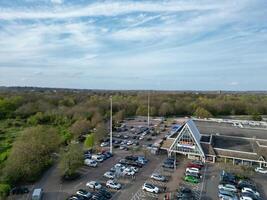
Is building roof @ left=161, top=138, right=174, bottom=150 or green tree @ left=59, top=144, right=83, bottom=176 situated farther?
building roof @ left=161, top=138, right=174, bottom=150

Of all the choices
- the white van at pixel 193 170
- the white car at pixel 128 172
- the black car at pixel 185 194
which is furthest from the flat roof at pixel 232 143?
the white car at pixel 128 172

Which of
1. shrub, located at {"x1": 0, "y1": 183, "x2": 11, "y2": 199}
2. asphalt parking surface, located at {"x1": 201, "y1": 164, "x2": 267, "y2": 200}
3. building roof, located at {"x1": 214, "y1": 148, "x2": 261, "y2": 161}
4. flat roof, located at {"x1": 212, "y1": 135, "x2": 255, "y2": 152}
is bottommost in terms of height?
asphalt parking surface, located at {"x1": 201, "y1": 164, "x2": 267, "y2": 200}

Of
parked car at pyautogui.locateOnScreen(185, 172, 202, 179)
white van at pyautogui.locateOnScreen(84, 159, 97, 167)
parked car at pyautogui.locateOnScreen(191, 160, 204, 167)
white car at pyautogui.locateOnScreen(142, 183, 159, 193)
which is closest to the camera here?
white car at pyautogui.locateOnScreen(142, 183, 159, 193)

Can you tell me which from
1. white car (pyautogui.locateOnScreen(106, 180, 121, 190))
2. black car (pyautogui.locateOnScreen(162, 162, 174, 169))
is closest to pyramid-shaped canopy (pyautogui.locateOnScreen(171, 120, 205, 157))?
black car (pyautogui.locateOnScreen(162, 162, 174, 169))

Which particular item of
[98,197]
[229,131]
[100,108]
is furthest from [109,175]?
[100,108]

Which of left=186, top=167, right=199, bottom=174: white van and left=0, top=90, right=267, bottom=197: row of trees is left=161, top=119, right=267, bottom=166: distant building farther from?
left=0, top=90, right=267, bottom=197: row of trees

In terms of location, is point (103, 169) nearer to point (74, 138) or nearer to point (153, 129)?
point (74, 138)
